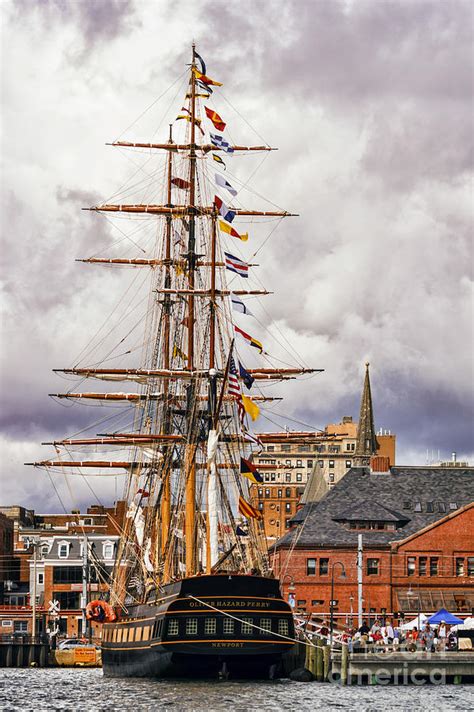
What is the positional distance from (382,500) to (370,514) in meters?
3.45

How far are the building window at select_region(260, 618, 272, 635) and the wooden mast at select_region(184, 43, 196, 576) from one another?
788 cm

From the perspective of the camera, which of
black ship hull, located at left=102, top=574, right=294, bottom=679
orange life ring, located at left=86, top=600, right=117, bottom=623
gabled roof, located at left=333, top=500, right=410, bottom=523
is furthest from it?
gabled roof, located at left=333, top=500, right=410, bottom=523

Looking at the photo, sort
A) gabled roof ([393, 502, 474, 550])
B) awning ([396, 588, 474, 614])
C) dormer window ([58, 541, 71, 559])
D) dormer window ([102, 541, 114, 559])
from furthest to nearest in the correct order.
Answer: dormer window ([102, 541, 114, 559]) → dormer window ([58, 541, 71, 559]) → gabled roof ([393, 502, 474, 550]) → awning ([396, 588, 474, 614])

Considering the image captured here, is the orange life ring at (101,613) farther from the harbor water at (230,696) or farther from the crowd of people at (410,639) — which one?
the crowd of people at (410,639)

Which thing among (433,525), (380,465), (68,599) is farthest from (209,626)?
(68,599)

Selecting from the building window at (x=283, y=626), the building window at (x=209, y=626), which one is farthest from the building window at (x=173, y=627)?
the building window at (x=283, y=626)

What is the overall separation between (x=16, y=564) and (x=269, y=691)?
102 m

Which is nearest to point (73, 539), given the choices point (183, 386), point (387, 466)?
point (387, 466)

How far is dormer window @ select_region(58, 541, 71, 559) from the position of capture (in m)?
147

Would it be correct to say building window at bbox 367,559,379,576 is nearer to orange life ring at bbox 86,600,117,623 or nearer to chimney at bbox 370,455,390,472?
chimney at bbox 370,455,390,472

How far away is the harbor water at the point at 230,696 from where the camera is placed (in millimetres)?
58375

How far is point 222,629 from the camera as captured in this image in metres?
69.1

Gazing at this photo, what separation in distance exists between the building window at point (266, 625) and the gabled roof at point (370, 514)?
4534cm

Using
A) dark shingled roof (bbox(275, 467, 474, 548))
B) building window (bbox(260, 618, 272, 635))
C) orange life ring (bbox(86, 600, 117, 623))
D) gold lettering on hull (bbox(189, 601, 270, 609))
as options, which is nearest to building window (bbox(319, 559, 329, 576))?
dark shingled roof (bbox(275, 467, 474, 548))
